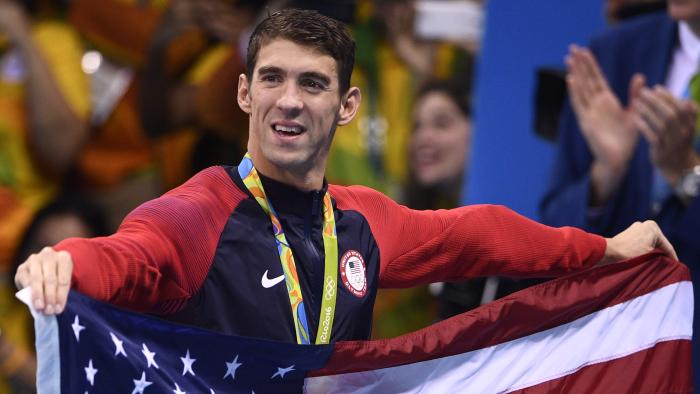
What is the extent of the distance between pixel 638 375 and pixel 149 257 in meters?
1.68

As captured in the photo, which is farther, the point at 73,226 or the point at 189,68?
the point at 189,68

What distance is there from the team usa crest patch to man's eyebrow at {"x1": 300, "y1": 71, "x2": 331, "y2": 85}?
18.6 inches

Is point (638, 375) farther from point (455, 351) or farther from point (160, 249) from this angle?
point (160, 249)

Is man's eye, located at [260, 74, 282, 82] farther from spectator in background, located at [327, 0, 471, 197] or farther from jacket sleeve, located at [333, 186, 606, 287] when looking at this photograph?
spectator in background, located at [327, 0, 471, 197]

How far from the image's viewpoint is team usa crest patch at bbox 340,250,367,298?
369cm

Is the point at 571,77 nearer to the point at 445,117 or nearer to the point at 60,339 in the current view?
the point at 445,117

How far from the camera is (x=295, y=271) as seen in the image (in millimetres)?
3592

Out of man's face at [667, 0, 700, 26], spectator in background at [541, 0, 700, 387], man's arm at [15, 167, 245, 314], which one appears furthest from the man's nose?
man's face at [667, 0, 700, 26]

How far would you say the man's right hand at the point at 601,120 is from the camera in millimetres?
5219

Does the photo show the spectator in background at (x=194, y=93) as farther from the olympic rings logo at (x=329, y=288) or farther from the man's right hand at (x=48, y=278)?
the man's right hand at (x=48, y=278)

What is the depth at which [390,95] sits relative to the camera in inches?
276

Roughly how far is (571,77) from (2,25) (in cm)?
264

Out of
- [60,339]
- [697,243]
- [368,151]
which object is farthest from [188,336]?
[368,151]

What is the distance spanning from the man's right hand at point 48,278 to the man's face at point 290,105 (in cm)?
78
